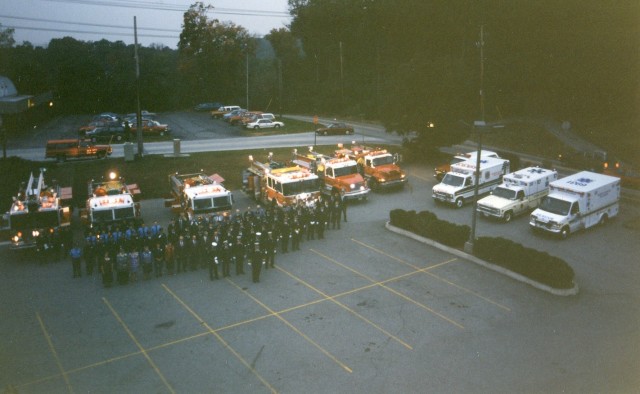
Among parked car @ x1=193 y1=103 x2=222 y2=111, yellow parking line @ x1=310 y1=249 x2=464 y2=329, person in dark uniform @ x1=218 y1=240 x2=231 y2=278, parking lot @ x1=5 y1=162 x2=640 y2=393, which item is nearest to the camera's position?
parking lot @ x1=5 y1=162 x2=640 y2=393

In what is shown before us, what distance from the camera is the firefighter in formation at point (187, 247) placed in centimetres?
2038

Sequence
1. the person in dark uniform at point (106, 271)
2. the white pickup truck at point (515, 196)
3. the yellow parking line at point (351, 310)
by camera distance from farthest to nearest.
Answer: the white pickup truck at point (515, 196) → the person in dark uniform at point (106, 271) → the yellow parking line at point (351, 310)

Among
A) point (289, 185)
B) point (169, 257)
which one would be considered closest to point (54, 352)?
point (169, 257)

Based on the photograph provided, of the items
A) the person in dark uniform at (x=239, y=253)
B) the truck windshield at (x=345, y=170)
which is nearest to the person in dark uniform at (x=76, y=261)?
the person in dark uniform at (x=239, y=253)

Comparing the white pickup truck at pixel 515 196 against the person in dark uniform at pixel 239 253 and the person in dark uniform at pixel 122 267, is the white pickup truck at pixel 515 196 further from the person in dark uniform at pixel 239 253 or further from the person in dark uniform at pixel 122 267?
the person in dark uniform at pixel 122 267

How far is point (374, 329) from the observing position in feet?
54.4

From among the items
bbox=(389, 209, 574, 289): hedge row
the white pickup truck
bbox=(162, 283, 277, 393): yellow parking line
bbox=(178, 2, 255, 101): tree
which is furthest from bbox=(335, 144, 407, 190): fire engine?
bbox=(178, 2, 255, 101): tree

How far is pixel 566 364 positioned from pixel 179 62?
82.8 metres

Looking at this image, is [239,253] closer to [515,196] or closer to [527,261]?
[527,261]

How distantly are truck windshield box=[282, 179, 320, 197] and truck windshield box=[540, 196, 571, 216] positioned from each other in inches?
454

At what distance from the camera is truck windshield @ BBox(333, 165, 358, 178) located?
3253 cm

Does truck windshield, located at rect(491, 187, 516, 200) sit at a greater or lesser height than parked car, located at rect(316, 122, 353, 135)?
lesser

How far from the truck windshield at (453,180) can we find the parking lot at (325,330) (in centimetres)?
887

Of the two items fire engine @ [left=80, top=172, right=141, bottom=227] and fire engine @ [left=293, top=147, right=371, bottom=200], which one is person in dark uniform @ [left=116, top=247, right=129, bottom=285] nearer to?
fire engine @ [left=80, top=172, right=141, bottom=227]
